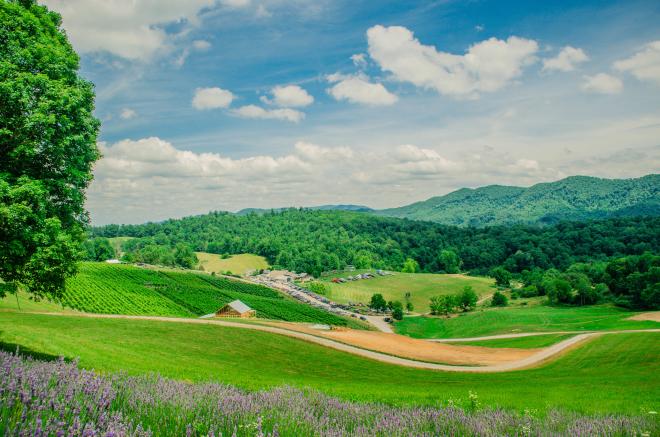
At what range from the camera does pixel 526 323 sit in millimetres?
82938

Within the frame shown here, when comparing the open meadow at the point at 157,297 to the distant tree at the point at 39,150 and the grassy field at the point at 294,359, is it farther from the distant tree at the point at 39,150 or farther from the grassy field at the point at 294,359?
the distant tree at the point at 39,150

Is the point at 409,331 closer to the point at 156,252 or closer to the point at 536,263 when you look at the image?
the point at 536,263

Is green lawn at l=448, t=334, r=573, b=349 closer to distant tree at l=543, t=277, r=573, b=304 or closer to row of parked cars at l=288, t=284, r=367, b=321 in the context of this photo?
row of parked cars at l=288, t=284, r=367, b=321

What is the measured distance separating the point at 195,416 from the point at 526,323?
9051 cm

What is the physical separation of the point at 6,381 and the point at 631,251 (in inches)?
8781

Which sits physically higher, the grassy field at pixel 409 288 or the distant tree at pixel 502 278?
the distant tree at pixel 502 278

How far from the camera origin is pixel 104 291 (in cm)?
8350

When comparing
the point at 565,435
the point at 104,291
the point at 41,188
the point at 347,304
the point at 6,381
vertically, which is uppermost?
the point at 41,188

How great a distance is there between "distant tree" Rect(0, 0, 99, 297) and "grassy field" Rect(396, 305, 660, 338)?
76367 millimetres

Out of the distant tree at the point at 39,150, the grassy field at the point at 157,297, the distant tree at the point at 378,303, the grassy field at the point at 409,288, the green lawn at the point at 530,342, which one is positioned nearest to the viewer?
the distant tree at the point at 39,150

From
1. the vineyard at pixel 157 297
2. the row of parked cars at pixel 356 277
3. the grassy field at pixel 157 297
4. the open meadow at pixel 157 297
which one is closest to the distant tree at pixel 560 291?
the grassy field at pixel 157 297

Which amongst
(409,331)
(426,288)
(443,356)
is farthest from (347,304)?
(443,356)

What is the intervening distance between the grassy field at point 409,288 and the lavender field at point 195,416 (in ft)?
443

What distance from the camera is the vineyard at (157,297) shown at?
243 ft
